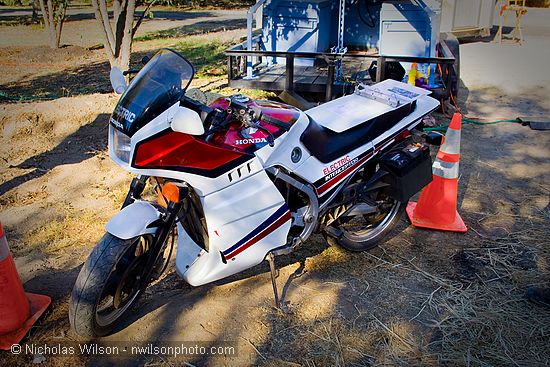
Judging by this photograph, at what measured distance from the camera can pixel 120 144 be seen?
273 centimetres

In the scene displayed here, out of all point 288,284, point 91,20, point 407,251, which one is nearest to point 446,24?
point 407,251

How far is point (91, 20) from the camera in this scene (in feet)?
68.8

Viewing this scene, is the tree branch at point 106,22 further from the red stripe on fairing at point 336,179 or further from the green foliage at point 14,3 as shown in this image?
the green foliage at point 14,3

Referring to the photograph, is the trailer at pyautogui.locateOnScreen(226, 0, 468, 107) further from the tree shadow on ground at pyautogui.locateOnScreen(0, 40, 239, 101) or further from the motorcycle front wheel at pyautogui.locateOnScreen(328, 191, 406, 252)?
the motorcycle front wheel at pyautogui.locateOnScreen(328, 191, 406, 252)

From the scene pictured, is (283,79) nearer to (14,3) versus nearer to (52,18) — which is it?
(52,18)

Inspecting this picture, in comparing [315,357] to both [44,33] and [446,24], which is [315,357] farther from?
[44,33]

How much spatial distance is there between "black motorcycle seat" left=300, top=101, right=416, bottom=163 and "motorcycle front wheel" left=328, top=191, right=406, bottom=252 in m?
0.56

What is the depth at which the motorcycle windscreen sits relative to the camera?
2631 mm

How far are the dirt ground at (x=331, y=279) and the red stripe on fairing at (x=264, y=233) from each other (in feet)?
1.62

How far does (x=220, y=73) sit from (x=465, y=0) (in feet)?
29.3

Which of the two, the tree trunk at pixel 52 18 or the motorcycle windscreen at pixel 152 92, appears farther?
the tree trunk at pixel 52 18

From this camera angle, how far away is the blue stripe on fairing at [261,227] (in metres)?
3.05

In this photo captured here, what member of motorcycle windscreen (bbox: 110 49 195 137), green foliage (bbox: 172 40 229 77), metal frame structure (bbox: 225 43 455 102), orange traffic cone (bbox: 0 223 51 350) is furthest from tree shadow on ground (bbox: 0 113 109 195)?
green foliage (bbox: 172 40 229 77)

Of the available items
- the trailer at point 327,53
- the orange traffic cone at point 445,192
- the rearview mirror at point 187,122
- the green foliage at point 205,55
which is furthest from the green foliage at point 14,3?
the rearview mirror at point 187,122
